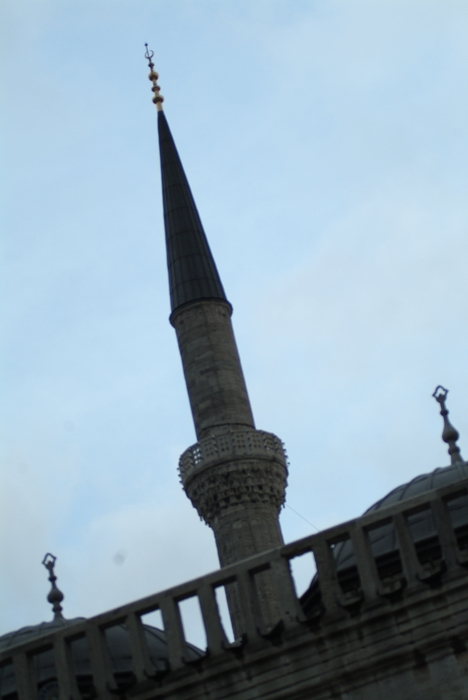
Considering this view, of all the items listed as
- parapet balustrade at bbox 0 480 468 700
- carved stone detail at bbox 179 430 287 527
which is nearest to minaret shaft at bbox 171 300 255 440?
carved stone detail at bbox 179 430 287 527

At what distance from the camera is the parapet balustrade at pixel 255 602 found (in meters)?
10.5

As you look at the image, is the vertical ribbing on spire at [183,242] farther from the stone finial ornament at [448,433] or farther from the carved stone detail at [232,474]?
the stone finial ornament at [448,433]

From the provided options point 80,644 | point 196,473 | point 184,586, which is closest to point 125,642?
point 80,644

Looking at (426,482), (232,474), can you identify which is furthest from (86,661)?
(232,474)

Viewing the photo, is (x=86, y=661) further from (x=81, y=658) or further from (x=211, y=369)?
(x=211, y=369)

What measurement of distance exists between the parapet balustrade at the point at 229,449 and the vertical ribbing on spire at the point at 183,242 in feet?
10.9

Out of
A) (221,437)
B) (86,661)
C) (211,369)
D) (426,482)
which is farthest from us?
(211,369)

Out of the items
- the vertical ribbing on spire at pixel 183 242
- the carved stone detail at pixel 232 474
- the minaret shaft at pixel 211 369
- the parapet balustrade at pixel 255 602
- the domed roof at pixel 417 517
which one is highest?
the vertical ribbing on spire at pixel 183 242

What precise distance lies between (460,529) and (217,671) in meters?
5.77

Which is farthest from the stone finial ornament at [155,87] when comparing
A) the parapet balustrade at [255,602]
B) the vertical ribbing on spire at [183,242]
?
the parapet balustrade at [255,602]

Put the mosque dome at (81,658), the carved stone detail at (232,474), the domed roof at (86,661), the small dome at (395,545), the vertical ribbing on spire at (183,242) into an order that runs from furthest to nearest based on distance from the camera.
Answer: the vertical ribbing on spire at (183,242) → the carved stone detail at (232,474) → the small dome at (395,545) → the domed roof at (86,661) → the mosque dome at (81,658)

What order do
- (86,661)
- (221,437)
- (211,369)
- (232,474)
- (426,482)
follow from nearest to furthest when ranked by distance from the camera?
(86,661) < (426,482) < (232,474) < (221,437) < (211,369)

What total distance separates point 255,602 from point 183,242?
1787cm

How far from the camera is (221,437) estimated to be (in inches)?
959
